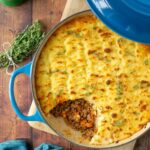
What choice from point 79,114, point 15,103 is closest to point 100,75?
point 79,114

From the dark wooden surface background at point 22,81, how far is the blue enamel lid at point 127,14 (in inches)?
20.9

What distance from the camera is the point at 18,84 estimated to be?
2141mm

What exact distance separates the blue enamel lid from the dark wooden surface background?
0.53 m

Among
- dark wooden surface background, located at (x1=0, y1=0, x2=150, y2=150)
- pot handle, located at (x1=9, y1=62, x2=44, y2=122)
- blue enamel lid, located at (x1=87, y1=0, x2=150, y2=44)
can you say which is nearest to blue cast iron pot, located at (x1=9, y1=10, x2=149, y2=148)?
pot handle, located at (x1=9, y1=62, x2=44, y2=122)

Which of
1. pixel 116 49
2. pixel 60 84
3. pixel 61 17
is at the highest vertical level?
pixel 61 17

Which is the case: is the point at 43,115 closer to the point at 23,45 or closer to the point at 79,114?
the point at 79,114

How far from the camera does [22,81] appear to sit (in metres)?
2.14

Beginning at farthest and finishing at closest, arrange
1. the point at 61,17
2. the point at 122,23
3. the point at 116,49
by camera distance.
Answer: the point at 61,17 → the point at 116,49 → the point at 122,23

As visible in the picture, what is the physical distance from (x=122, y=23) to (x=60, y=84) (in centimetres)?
45

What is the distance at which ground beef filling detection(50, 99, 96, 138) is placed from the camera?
79.1 inches

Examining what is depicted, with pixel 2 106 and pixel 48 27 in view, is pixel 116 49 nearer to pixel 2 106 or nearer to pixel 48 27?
pixel 48 27

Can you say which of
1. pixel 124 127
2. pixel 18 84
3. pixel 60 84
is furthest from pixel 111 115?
pixel 18 84

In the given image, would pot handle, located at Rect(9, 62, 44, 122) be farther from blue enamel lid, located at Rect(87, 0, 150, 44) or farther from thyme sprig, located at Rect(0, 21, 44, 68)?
blue enamel lid, located at Rect(87, 0, 150, 44)

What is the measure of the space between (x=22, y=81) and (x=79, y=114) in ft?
0.94
